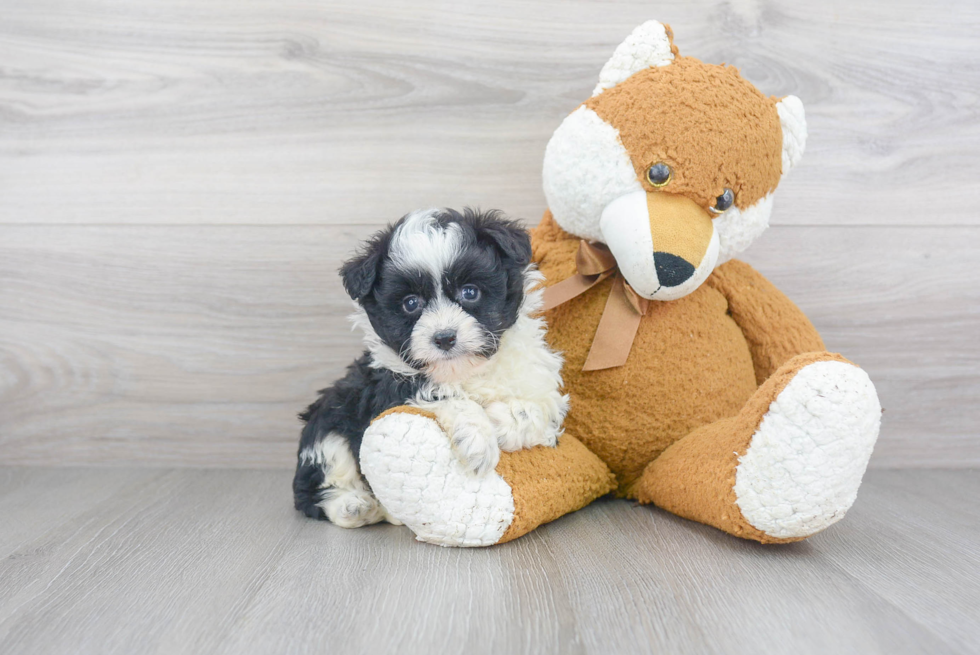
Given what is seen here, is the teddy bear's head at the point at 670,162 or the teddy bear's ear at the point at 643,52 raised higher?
the teddy bear's ear at the point at 643,52

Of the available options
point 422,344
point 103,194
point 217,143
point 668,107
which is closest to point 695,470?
point 422,344

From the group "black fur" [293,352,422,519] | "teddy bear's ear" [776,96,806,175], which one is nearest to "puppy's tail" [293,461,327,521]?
"black fur" [293,352,422,519]

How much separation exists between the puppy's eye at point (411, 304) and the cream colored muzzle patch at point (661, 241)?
0.36m

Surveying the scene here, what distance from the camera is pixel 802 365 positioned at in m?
1.07

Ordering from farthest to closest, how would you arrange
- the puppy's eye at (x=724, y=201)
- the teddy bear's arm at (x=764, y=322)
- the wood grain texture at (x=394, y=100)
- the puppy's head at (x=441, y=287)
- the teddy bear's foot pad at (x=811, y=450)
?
the wood grain texture at (x=394, y=100) → the teddy bear's arm at (x=764, y=322) → the puppy's eye at (x=724, y=201) → the puppy's head at (x=441, y=287) → the teddy bear's foot pad at (x=811, y=450)

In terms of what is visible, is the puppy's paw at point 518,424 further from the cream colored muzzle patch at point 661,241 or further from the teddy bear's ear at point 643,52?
the teddy bear's ear at point 643,52

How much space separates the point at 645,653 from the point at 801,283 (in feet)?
3.79

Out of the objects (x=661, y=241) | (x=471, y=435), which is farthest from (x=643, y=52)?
(x=471, y=435)

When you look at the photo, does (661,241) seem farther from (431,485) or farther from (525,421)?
(431,485)

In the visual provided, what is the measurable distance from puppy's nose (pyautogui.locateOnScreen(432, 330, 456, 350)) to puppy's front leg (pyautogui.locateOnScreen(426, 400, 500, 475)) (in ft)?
0.37

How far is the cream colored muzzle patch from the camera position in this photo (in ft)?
3.91

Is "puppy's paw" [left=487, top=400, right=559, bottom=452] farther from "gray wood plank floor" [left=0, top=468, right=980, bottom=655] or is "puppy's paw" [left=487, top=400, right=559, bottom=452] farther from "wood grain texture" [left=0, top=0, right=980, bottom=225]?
"wood grain texture" [left=0, top=0, right=980, bottom=225]

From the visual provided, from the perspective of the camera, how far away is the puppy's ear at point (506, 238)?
3.85 ft

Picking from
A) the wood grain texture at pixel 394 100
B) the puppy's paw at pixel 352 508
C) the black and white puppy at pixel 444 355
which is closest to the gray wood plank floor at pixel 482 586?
the puppy's paw at pixel 352 508
